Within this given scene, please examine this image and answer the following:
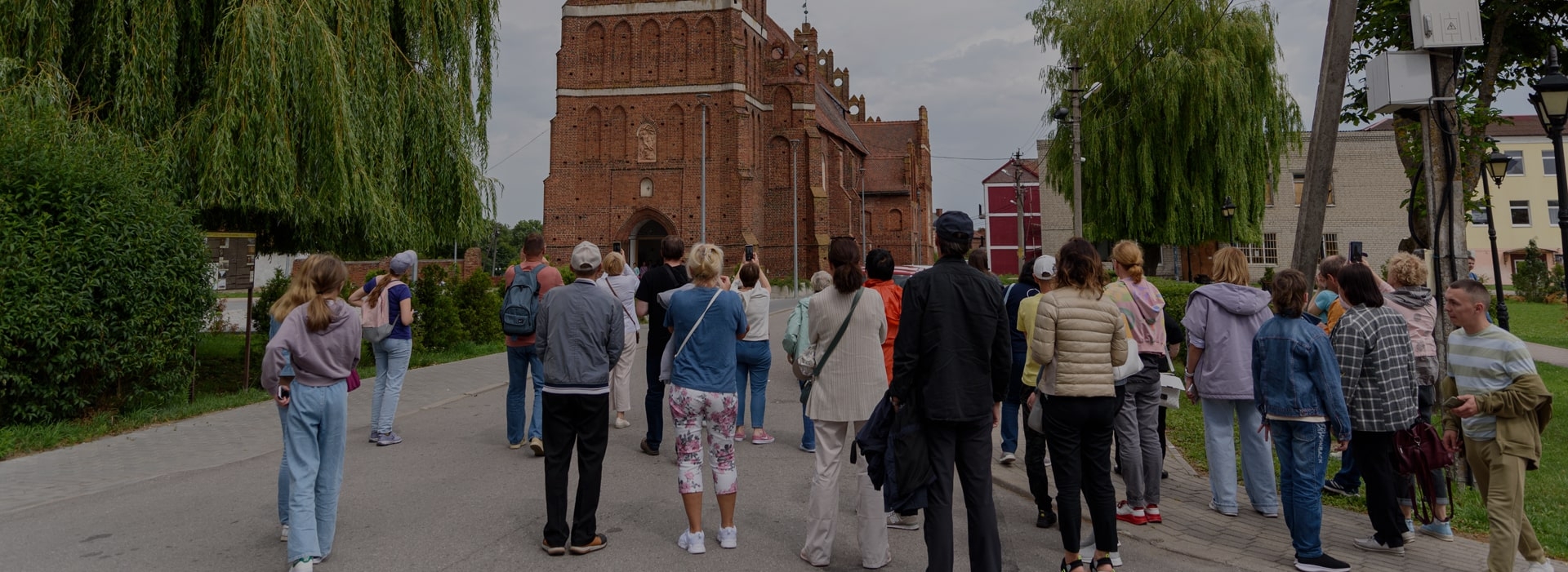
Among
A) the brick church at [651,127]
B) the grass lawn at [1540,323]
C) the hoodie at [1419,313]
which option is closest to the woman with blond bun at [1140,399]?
the hoodie at [1419,313]

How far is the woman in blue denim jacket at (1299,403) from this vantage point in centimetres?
A: 431

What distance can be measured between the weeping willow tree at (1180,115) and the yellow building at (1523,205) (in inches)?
1074

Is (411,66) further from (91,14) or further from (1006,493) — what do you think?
(1006,493)

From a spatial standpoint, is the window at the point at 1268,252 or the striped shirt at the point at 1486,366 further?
the window at the point at 1268,252

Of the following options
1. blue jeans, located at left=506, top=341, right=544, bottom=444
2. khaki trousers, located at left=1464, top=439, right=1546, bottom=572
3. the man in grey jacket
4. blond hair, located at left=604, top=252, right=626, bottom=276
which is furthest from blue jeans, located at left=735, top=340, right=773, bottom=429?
khaki trousers, located at left=1464, top=439, right=1546, bottom=572

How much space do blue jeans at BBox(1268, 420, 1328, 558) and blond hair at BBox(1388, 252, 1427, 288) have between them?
1.72 metres

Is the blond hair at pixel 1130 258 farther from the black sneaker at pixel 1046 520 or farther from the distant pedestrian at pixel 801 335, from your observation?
the distant pedestrian at pixel 801 335

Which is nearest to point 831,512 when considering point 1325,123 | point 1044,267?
point 1044,267

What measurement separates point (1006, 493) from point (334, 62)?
9.39 m

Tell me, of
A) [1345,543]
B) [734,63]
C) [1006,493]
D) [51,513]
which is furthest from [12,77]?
[734,63]

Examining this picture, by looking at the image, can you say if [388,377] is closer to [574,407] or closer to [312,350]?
[312,350]

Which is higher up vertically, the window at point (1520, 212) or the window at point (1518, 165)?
the window at point (1518, 165)

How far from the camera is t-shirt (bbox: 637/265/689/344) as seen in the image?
6637 millimetres

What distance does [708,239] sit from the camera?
128ft
